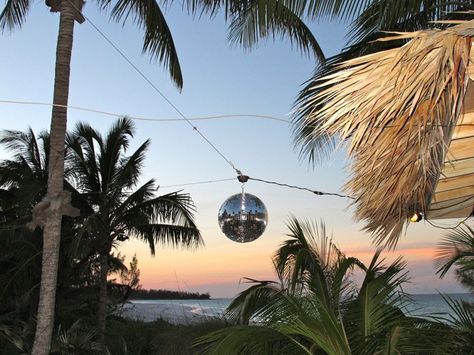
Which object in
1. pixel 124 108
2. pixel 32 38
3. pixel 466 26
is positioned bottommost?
pixel 466 26

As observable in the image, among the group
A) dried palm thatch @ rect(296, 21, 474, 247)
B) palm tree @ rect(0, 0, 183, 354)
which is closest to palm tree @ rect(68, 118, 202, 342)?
palm tree @ rect(0, 0, 183, 354)

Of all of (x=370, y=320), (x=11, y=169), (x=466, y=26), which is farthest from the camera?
(x=11, y=169)

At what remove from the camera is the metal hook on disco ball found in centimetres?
579

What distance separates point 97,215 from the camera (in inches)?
559

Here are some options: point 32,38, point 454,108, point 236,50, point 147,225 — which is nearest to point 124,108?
point 32,38

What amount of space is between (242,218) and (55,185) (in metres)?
3.82

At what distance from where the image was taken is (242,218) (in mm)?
5773

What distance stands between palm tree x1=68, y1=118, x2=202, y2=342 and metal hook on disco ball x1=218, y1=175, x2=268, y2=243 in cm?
818

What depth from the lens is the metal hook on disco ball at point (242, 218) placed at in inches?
228

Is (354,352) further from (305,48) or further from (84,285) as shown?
(84,285)

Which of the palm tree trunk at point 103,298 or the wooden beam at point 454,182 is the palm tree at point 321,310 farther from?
the palm tree trunk at point 103,298

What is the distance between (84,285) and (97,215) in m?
5.92

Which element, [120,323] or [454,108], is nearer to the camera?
[454,108]

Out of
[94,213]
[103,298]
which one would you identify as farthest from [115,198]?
[103,298]
